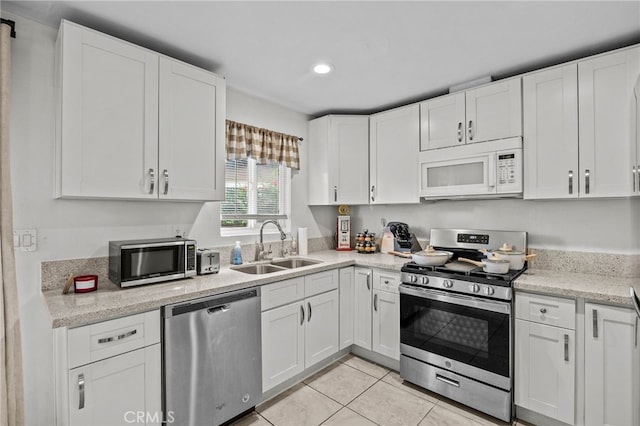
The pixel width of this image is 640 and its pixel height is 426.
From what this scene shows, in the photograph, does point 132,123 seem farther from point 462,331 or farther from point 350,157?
point 462,331

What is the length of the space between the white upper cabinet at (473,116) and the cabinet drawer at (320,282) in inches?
55.2

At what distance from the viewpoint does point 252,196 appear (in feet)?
9.78

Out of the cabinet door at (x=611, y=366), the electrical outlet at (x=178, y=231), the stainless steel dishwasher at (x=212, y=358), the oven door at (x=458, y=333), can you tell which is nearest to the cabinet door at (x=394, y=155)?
the oven door at (x=458, y=333)

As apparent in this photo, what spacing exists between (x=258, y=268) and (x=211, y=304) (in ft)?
2.77

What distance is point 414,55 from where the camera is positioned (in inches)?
84.6

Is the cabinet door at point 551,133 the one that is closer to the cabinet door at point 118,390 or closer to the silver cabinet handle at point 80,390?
the cabinet door at point 118,390

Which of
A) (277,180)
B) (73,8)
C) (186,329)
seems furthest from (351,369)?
(73,8)

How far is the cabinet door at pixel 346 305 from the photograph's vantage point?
9.14ft

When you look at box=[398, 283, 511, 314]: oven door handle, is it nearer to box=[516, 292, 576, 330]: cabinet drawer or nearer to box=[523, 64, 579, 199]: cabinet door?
box=[516, 292, 576, 330]: cabinet drawer

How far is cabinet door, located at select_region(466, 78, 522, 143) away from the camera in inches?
91.2

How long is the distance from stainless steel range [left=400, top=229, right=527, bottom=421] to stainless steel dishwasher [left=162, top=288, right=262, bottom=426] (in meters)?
1.19

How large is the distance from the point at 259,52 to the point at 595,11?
6.34ft

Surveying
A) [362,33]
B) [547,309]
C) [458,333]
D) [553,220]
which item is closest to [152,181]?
[362,33]

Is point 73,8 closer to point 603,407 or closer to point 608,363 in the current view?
point 608,363
